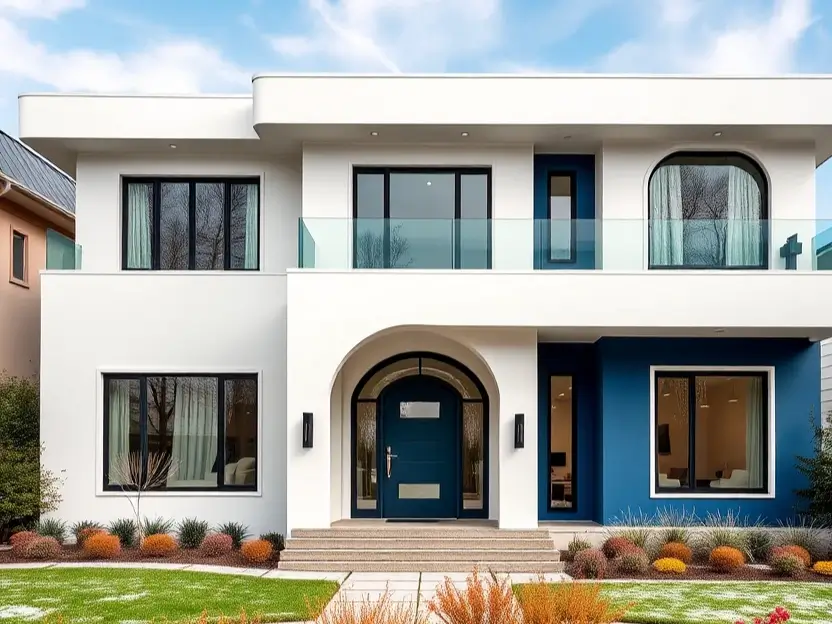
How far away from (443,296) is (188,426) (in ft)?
15.7

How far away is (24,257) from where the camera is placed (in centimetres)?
1664

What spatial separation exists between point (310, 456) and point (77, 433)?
4.11m

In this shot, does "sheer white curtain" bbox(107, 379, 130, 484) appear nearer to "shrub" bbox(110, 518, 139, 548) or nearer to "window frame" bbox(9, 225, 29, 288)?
"shrub" bbox(110, 518, 139, 548)

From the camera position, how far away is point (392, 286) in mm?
12508

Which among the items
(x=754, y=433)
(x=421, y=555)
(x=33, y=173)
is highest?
(x=33, y=173)

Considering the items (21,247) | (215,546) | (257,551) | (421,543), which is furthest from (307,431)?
(21,247)

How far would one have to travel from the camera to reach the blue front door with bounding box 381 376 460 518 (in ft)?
45.6

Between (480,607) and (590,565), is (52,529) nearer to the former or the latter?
(590,565)

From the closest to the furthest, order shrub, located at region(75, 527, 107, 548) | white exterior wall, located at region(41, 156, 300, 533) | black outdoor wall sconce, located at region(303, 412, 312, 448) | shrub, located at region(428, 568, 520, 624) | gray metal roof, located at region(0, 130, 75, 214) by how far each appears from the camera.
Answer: shrub, located at region(428, 568, 520, 624) → black outdoor wall sconce, located at region(303, 412, 312, 448) → shrub, located at region(75, 527, 107, 548) → white exterior wall, located at region(41, 156, 300, 533) → gray metal roof, located at region(0, 130, 75, 214)

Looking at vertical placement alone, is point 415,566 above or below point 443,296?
below

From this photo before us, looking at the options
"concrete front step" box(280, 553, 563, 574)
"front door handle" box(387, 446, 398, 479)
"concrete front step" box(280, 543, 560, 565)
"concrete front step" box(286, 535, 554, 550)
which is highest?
"front door handle" box(387, 446, 398, 479)

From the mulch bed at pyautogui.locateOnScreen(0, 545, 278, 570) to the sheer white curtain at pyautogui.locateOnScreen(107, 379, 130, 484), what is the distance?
1.73 metres

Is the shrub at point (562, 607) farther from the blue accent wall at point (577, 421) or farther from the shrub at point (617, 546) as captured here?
the blue accent wall at point (577, 421)

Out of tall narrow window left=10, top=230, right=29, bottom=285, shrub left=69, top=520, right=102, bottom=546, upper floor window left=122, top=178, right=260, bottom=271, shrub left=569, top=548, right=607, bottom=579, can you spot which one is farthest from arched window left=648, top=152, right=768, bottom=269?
tall narrow window left=10, top=230, right=29, bottom=285
